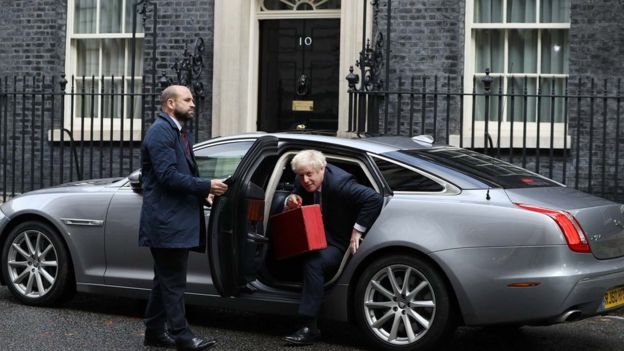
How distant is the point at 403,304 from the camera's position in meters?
6.52

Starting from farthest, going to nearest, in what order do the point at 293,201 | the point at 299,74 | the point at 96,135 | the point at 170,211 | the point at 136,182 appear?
1. the point at 96,135
2. the point at 299,74
3. the point at 136,182
4. the point at 293,201
5. the point at 170,211

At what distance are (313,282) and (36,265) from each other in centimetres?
258

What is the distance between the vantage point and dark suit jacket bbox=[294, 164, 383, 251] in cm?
671

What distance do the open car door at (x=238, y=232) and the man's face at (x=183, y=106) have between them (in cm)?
49

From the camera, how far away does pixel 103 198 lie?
773 cm

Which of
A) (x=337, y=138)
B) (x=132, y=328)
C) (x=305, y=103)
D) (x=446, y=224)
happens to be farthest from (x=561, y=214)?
(x=305, y=103)

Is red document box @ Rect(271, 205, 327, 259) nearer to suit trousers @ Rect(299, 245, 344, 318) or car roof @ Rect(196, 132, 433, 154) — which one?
suit trousers @ Rect(299, 245, 344, 318)

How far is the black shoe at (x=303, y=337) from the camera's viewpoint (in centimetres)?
679

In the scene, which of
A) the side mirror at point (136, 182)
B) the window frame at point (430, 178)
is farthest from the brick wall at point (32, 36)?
the window frame at point (430, 178)

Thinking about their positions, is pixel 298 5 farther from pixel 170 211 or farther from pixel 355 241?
pixel 170 211

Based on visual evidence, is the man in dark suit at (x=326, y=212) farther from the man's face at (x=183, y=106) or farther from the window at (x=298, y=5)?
the window at (x=298, y=5)

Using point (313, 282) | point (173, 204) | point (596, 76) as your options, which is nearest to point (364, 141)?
point (313, 282)

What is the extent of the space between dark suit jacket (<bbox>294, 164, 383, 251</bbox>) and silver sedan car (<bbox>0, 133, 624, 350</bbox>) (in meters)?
0.16

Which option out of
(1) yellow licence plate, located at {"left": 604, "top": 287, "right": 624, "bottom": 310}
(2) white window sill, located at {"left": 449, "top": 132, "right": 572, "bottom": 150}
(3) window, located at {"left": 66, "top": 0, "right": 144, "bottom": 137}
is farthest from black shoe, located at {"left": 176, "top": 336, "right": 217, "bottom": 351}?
(3) window, located at {"left": 66, "top": 0, "right": 144, "bottom": 137}
